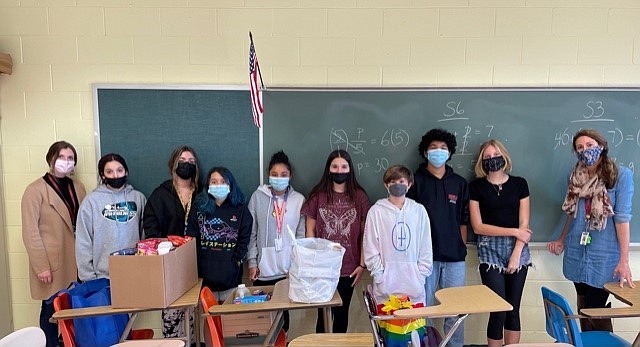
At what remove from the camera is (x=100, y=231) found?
2.62m

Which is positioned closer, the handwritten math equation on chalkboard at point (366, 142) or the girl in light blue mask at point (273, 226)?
the girl in light blue mask at point (273, 226)

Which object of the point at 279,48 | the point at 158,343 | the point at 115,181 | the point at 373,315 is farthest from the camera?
the point at 279,48

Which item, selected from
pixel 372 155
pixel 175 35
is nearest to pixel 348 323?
pixel 372 155

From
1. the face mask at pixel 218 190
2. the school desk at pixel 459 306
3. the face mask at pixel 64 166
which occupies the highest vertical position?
the face mask at pixel 64 166

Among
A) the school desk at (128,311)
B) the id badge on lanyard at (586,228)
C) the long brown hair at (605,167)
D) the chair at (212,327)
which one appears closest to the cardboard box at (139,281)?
the school desk at (128,311)

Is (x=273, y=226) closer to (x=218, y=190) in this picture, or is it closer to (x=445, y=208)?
(x=218, y=190)

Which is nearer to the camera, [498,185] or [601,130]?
[498,185]

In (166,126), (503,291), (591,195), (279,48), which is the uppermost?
(279,48)

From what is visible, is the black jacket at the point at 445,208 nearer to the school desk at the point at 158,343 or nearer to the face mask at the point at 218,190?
Result: the face mask at the point at 218,190

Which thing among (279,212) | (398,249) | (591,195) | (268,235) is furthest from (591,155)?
(268,235)

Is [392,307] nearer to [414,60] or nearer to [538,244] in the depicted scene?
[538,244]

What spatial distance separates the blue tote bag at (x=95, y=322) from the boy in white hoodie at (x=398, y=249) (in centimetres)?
151

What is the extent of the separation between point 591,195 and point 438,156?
982 millimetres

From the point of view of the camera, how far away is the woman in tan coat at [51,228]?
2.69 m
